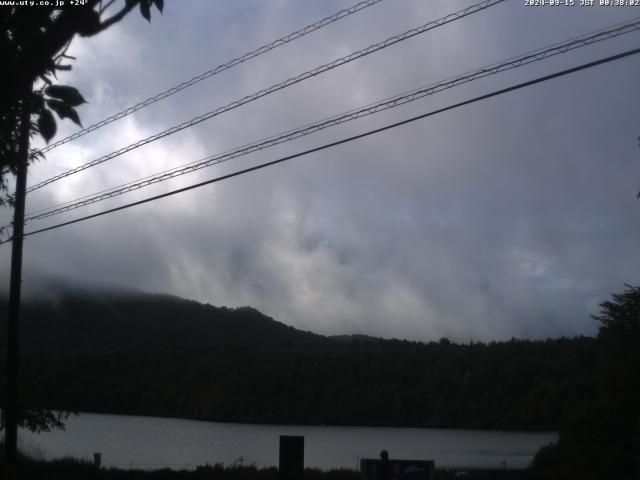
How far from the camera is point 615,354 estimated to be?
27.8 metres

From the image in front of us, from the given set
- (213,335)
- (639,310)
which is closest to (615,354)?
(639,310)

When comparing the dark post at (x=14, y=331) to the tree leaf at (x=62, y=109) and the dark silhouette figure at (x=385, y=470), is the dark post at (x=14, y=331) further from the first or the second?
the tree leaf at (x=62, y=109)

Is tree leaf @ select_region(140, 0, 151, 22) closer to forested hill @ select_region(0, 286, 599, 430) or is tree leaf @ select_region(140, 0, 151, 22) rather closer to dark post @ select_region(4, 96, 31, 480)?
dark post @ select_region(4, 96, 31, 480)

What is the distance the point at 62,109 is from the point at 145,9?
3.36 feet

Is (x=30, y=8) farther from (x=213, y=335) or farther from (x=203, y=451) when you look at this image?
(x=213, y=335)

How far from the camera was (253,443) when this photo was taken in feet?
213

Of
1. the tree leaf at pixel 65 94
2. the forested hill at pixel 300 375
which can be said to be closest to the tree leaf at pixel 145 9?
the tree leaf at pixel 65 94

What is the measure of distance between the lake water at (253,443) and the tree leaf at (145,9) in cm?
3087

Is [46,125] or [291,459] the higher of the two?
[46,125]

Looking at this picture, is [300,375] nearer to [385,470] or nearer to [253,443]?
[253,443]

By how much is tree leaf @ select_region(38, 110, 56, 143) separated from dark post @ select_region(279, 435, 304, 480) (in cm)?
791

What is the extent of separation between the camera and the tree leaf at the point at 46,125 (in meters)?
5.96

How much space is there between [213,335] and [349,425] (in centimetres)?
3998

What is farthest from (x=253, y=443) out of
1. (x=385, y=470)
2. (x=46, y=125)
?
(x=46, y=125)
